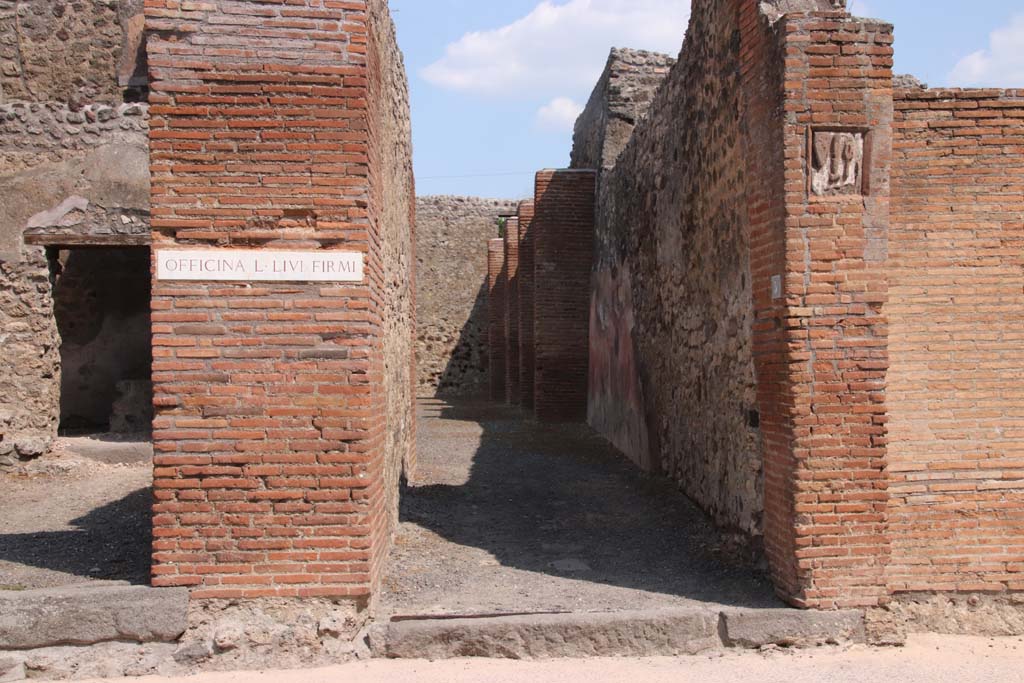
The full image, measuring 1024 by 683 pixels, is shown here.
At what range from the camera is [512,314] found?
59.2 feet

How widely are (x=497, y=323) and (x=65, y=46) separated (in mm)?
12555

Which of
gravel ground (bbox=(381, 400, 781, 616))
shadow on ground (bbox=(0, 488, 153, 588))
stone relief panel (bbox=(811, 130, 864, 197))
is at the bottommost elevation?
gravel ground (bbox=(381, 400, 781, 616))

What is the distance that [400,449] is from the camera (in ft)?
23.6

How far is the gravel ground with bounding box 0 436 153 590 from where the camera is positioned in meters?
4.72

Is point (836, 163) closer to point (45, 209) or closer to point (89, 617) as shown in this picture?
point (89, 617)

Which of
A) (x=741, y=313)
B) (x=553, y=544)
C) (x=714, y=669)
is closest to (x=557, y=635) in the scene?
(x=714, y=669)

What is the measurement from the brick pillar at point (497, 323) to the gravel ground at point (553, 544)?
33.0 ft

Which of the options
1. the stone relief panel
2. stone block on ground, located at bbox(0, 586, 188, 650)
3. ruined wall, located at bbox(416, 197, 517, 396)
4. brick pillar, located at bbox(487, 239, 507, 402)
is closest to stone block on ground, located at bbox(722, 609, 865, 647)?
the stone relief panel

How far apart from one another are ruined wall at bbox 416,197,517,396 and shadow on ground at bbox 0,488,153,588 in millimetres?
16414

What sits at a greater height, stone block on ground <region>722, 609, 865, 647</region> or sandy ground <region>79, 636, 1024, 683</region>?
stone block on ground <region>722, 609, 865, 647</region>

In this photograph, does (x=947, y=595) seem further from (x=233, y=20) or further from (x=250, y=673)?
(x=233, y=20)

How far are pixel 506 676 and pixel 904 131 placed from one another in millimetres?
3634

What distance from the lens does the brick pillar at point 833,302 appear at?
4.33m

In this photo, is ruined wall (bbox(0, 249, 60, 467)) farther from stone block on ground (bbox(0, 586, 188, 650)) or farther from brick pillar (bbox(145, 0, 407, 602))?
brick pillar (bbox(145, 0, 407, 602))
